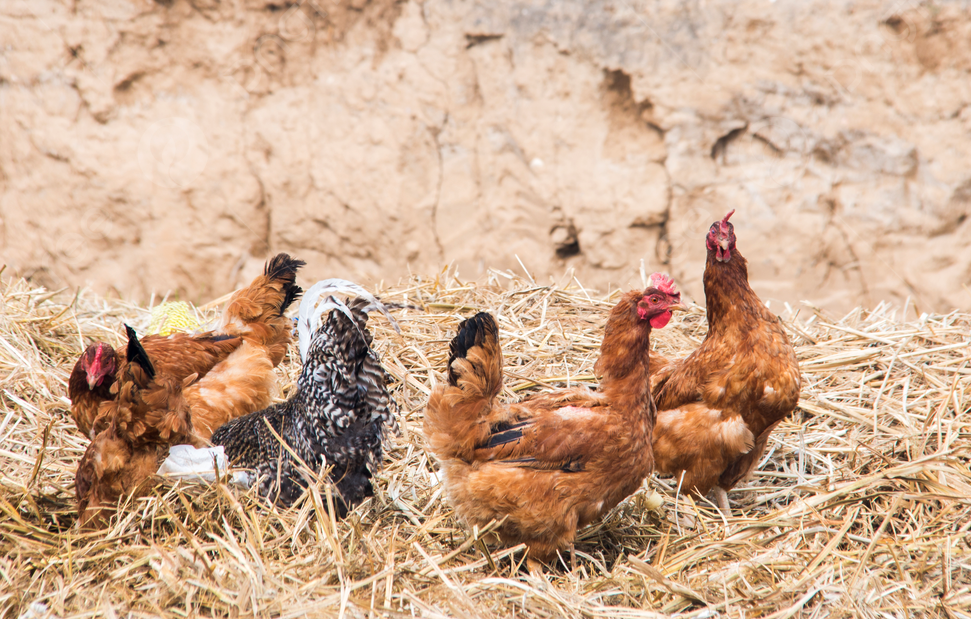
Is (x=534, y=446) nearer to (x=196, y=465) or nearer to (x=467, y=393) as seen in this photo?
(x=467, y=393)

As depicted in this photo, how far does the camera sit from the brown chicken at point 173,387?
2809mm

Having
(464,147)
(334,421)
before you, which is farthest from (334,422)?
(464,147)

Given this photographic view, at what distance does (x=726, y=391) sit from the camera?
3.17 metres

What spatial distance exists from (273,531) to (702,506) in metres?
2.02

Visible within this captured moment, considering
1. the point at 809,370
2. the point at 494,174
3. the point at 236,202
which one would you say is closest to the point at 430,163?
the point at 494,174

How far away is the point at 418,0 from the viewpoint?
23.0 ft

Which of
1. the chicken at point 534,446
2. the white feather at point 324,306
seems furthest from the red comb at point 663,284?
the white feather at point 324,306

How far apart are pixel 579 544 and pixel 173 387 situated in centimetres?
195

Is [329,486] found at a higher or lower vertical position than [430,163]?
lower

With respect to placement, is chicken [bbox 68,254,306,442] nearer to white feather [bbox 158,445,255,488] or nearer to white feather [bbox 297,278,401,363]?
Answer: white feather [bbox 158,445,255,488]

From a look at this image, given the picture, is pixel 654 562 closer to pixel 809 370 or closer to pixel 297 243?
pixel 809 370

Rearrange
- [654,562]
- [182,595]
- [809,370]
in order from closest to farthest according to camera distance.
A: [182,595] < [654,562] < [809,370]

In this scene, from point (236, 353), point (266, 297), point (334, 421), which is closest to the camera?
point (334, 421)

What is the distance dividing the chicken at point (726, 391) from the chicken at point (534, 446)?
0.41 metres
